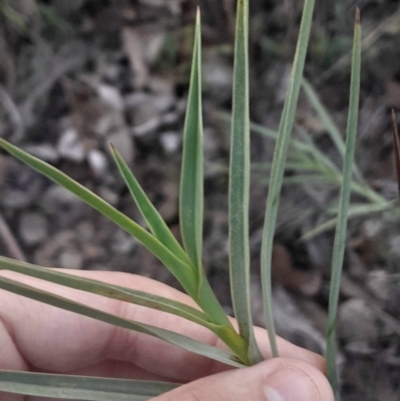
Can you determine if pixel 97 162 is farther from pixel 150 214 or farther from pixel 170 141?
pixel 150 214

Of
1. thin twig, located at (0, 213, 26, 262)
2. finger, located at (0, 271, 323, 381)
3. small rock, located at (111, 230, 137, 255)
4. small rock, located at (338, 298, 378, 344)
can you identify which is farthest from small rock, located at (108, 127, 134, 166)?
small rock, located at (338, 298, 378, 344)

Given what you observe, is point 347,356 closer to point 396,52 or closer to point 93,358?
point 93,358

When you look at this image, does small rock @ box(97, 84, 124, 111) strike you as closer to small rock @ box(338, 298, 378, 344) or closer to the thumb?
small rock @ box(338, 298, 378, 344)

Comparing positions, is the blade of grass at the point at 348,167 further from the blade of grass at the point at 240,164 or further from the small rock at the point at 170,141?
the small rock at the point at 170,141

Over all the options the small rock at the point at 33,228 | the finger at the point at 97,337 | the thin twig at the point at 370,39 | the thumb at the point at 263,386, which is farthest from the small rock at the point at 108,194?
the thumb at the point at 263,386

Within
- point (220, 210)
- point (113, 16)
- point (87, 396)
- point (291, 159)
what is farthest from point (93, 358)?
point (113, 16)

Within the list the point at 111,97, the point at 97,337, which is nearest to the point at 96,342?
the point at 97,337

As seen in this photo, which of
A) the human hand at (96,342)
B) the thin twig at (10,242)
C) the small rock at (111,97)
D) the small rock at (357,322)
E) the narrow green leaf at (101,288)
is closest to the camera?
the narrow green leaf at (101,288)
